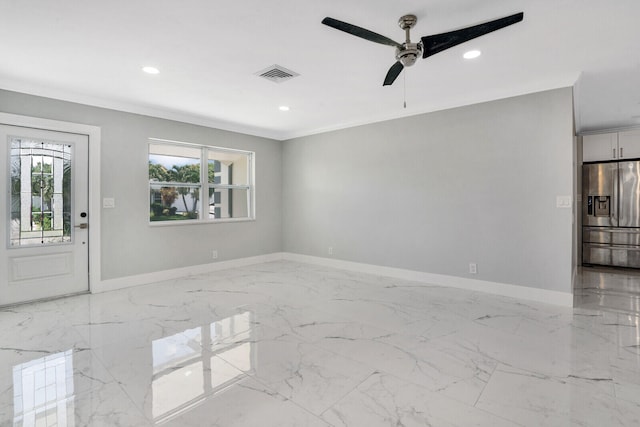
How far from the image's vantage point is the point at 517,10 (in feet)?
7.60

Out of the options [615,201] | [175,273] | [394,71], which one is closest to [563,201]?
[394,71]

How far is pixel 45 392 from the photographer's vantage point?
2.00 metres

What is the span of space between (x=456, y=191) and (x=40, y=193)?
5177mm

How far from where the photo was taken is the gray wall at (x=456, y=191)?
12.0 feet

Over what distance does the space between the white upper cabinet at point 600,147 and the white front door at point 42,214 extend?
794 cm

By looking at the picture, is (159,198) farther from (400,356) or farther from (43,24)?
(400,356)

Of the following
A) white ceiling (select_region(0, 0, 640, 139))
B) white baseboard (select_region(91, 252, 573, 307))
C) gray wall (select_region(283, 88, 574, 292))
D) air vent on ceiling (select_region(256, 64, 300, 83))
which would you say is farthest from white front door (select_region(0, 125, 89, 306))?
gray wall (select_region(283, 88, 574, 292))

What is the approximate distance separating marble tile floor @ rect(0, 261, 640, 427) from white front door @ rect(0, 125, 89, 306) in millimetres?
274

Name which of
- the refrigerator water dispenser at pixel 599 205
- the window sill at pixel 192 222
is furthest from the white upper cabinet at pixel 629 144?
the window sill at pixel 192 222

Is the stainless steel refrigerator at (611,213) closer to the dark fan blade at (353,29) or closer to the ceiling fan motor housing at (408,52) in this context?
the ceiling fan motor housing at (408,52)

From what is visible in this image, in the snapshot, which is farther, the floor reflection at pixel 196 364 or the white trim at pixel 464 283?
the white trim at pixel 464 283

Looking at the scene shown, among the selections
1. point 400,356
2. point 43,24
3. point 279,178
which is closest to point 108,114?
point 43,24

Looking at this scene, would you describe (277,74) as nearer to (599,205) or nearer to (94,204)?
(94,204)

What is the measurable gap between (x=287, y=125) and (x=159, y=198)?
243 cm
